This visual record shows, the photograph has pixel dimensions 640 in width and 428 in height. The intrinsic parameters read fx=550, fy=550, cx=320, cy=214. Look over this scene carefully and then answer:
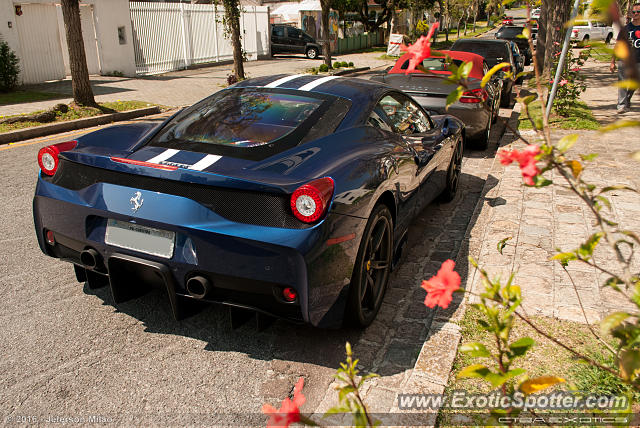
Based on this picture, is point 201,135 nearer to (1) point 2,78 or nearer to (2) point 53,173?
(2) point 53,173

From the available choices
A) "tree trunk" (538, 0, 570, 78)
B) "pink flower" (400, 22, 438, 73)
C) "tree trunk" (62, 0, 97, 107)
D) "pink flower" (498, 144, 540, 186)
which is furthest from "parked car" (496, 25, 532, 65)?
"pink flower" (498, 144, 540, 186)

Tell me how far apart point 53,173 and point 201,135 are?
0.98 m

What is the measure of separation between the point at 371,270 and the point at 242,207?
1.14m

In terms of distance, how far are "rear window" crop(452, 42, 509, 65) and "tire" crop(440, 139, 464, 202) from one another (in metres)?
8.78

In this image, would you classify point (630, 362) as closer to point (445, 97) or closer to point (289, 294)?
point (289, 294)

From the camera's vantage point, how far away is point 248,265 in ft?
9.59

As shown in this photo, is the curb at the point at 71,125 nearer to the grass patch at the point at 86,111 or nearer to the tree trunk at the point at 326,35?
the grass patch at the point at 86,111

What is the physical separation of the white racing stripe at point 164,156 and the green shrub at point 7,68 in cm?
1339

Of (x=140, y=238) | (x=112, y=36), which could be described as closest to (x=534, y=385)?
(x=140, y=238)

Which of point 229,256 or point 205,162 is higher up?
point 205,162

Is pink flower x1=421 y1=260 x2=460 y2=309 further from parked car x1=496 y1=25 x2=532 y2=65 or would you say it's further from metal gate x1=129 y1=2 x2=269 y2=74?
parked car x1=496 y1=25 x2=532 y2=65

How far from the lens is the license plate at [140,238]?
9.94 ft

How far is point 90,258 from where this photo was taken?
329 centimetres

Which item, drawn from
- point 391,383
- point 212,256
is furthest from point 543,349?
point 212,256
